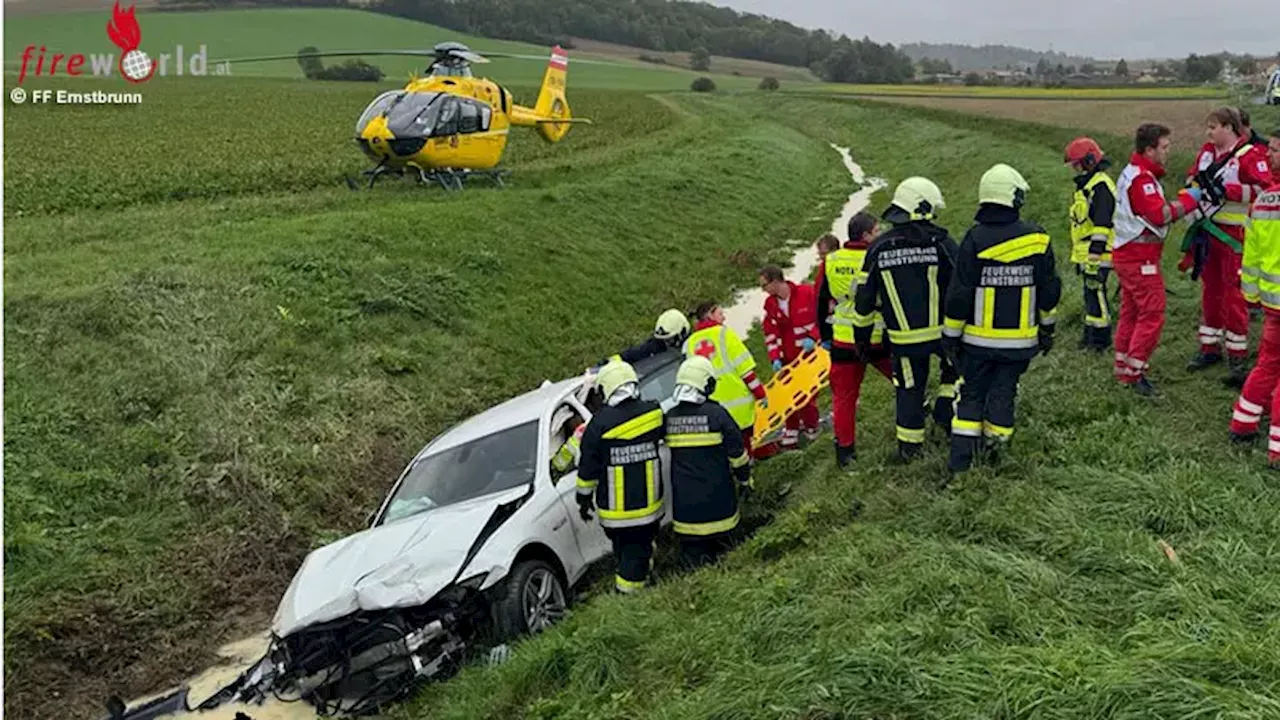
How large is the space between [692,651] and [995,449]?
109 inches

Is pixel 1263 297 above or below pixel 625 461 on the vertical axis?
above

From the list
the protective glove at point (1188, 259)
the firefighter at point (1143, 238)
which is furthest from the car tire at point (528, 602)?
the protective glove at point (1188, 259)

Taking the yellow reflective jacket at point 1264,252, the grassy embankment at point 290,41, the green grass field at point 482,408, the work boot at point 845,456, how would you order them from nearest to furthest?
1. the green grass field at point 482,408
2. the yellow reflective jacket at point 1264,252
3. the work boot at point 845,456
4. the grassy embankment at point 290,41

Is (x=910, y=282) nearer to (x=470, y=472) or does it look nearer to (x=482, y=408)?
(x=470, y=472)

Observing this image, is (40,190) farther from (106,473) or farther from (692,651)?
(692,651)

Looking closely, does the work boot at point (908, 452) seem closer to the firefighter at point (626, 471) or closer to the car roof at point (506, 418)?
the firefighter at point (626, 471)

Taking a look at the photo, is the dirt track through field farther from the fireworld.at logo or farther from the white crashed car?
the fireworld.at logo

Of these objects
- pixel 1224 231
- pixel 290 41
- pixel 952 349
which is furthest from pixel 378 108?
pixel 290 41

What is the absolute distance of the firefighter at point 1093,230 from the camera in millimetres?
8547

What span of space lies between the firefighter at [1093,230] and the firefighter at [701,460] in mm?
3962

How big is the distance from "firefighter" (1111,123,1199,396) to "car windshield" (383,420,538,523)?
4.87 metres

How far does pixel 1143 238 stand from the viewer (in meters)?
7.78

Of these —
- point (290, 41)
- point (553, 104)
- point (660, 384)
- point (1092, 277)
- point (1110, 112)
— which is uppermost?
point (290, 41)

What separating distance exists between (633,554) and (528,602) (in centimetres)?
81
